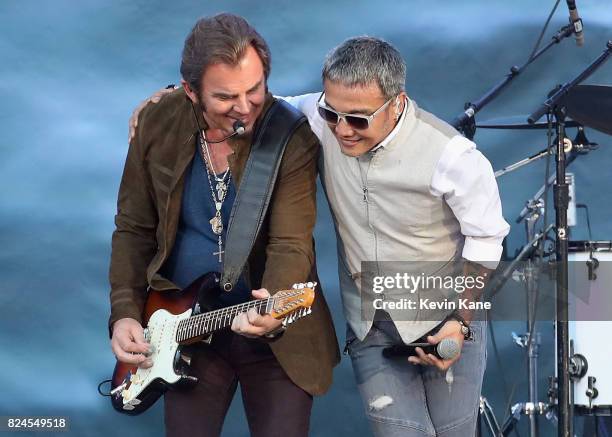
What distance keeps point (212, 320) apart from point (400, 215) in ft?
2.29

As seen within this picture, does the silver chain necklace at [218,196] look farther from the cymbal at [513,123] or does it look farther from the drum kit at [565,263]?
the cymbal at [513,123]

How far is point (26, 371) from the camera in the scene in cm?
521

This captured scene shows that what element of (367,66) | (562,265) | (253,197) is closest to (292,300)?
(253,197)

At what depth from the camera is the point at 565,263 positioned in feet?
14.0

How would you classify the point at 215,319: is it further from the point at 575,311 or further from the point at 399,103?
the point at 575,311

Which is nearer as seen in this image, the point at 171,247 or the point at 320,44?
the point at 171,247

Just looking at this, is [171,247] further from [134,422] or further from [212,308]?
[134,422]

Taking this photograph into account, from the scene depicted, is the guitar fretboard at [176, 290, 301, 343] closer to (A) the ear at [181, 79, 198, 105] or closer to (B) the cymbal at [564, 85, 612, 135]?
(A) the ear at [181, 79, 198, 105]

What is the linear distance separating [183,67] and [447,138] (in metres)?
0.87

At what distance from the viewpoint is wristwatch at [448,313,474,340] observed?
3.67 m

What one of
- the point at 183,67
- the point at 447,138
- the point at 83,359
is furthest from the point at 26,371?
the point at 447,138

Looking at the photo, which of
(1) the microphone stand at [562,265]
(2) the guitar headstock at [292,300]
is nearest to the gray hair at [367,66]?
(2) the guitar headstock at [292,300]

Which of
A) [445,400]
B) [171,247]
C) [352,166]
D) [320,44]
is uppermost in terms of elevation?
[320,44]

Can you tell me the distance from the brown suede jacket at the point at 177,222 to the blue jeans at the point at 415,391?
0.14 meters
